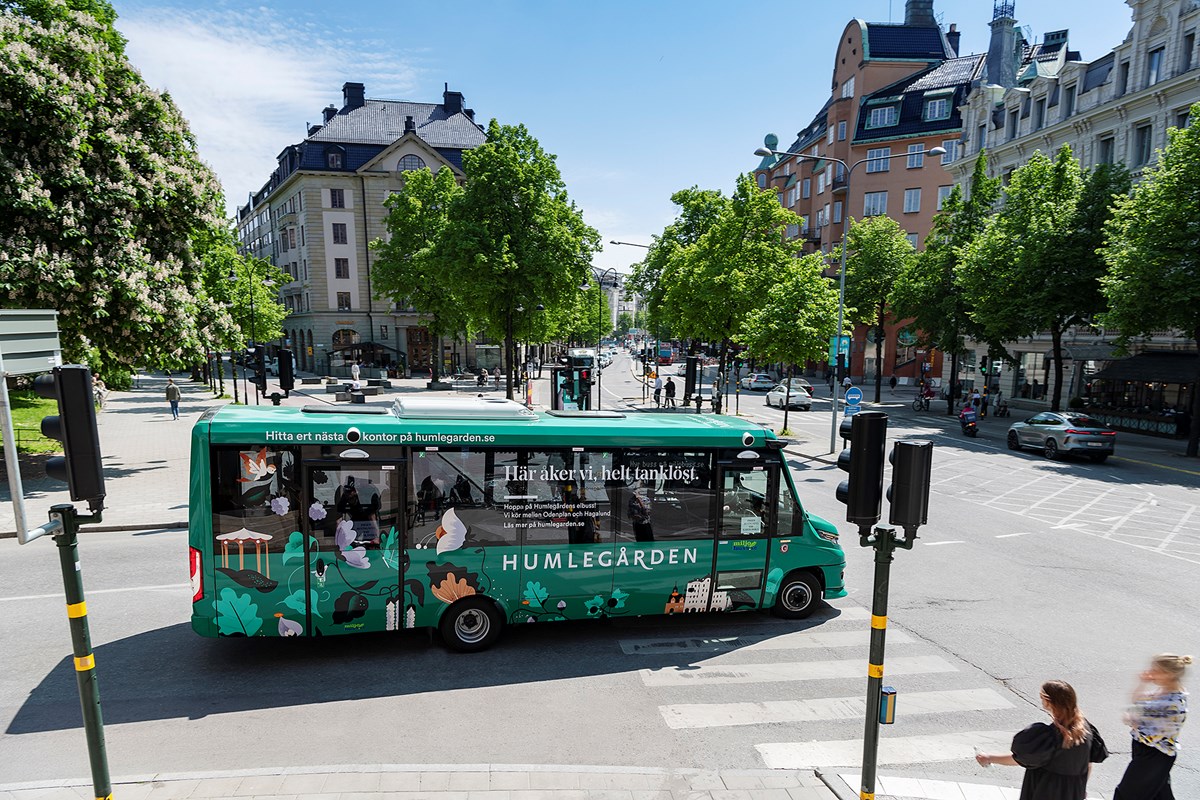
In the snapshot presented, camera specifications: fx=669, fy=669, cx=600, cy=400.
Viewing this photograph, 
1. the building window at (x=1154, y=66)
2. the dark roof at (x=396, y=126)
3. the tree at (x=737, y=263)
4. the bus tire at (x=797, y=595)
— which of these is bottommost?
the bus tire at (x=797, y=595)

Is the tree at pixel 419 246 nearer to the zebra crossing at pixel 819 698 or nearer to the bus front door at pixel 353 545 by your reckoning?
the bus front door at pixel 353 545

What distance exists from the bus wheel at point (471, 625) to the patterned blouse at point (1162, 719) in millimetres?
6071

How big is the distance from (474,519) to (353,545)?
4.47 ft

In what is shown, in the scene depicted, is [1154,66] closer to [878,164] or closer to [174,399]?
[878,164]

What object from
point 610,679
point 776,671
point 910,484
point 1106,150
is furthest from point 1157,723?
point 1106,150

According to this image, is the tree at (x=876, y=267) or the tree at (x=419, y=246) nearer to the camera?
the tree at (x=876, y=267)

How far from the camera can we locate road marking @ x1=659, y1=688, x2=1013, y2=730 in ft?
22.2

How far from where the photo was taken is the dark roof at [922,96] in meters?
54.9

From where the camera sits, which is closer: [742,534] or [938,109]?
[742,534]

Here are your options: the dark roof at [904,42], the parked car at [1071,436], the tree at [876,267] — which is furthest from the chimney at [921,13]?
the parked car at [1071,436]

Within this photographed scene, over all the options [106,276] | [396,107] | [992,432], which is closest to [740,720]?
[106,276]

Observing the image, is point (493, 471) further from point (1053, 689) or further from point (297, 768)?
point (1053, 689)

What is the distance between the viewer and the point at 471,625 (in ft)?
26.7

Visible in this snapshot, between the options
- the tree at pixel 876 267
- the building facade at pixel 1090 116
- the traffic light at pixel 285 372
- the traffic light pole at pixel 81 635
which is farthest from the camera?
the tree at pixel 876 267
